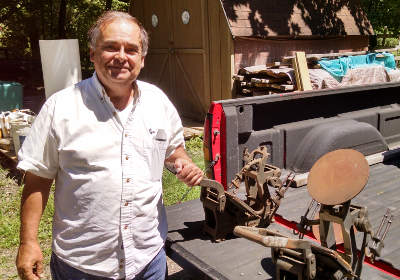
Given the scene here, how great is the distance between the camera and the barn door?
11062mm

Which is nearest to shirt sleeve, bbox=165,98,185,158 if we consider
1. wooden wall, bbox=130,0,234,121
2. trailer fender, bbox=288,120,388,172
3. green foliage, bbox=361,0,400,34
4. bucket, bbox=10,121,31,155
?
trailer fender, bbox=288,120,388,172

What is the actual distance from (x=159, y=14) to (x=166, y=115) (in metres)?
10.8

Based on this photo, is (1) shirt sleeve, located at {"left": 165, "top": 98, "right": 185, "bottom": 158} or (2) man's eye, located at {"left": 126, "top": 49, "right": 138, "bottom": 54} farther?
(1) shirt sleeve, located at {"left": 165, "top": 98, "right": 185, "bottom": 158}

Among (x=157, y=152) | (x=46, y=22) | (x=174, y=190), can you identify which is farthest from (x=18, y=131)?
(x=46, y=22)

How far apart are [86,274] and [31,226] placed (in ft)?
1.16

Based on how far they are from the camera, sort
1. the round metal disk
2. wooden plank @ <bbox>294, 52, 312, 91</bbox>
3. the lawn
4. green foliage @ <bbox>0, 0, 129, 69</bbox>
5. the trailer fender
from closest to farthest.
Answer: the round metal disk → the trailer fender → the lawn → wooden plank @ <bbox>294, 52, 312, 91</bbox> → green foliage @ <bbox>0, 0, 129, 69</bbox>

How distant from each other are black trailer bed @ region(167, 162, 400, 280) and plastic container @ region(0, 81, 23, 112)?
9167mm

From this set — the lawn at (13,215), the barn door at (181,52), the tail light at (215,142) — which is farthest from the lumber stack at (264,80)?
the tail light at (215,142)

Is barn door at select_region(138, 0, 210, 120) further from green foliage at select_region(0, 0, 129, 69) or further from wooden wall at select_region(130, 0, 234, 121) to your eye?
green foliage at select_region(0, 0, 129, 69)

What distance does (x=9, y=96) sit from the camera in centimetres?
1146

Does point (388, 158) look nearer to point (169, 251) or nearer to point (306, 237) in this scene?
point (306, 237)

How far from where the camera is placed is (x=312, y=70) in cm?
950

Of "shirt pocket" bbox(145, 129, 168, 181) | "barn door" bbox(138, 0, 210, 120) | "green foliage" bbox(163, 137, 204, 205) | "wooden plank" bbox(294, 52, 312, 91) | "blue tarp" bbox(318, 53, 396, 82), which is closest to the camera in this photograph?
"shirt pocket" bbox(145, 129, 168, 181)

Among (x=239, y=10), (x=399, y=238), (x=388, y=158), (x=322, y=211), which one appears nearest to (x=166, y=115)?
(x=322, y=211)
